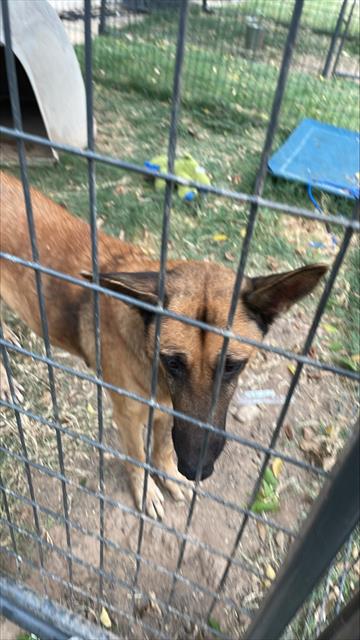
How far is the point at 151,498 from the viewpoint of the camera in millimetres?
2699

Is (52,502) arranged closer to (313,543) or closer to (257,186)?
(313,543)

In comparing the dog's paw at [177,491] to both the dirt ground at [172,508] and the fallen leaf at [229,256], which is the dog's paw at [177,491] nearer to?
the dirt ground at [172,508]

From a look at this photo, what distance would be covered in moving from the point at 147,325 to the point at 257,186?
4.44 feet

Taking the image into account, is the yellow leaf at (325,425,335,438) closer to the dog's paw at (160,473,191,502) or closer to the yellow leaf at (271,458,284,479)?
the yellow leaf at (271,458,284,479)

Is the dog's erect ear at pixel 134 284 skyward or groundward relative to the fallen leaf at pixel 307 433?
skyward

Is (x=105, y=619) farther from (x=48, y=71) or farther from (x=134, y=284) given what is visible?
(x=48, y=71)

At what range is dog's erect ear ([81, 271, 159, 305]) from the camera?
1.43 meters

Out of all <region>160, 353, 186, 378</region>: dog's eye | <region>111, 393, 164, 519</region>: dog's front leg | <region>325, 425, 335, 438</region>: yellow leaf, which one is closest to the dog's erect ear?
<region>160, 353, 186, 378</region>: dog's eye

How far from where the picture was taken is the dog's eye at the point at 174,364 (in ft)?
5.80

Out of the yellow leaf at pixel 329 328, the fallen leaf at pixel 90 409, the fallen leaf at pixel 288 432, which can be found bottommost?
the fallen leaf at pixel 90 409

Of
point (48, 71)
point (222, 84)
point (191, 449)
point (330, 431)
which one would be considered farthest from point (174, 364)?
point (222, 84)

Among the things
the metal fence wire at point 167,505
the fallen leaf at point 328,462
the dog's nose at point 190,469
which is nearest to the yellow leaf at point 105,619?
the metal fence wire at point 167,505

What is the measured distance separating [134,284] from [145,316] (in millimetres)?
546

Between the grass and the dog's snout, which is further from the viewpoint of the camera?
the grass
